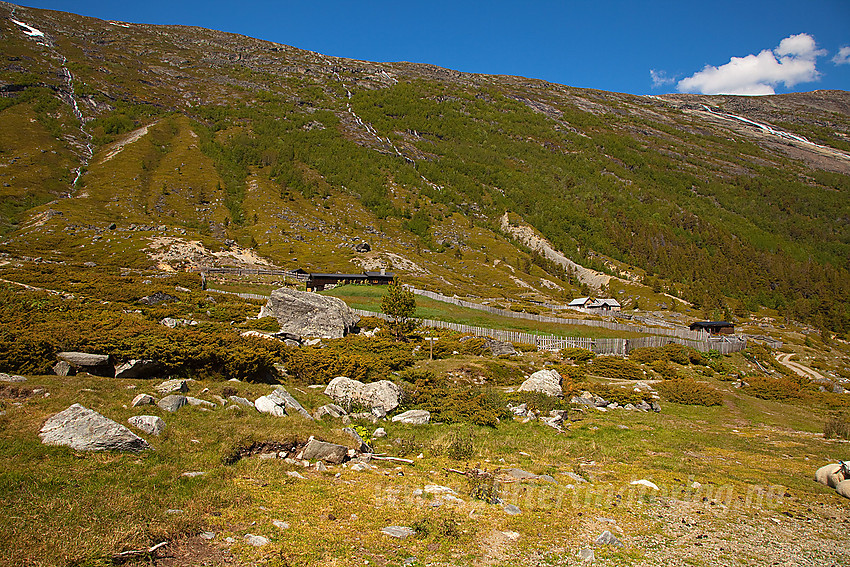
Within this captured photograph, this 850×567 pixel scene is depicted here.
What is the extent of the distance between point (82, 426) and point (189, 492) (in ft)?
10.4

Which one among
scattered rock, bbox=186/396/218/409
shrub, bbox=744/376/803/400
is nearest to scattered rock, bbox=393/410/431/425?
scattered rock, bbox=186/396/218/409

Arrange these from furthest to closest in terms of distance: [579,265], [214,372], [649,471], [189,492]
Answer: [579,265]
[214,372]
[649,471]
[189,492]

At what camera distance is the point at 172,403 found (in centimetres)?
1189

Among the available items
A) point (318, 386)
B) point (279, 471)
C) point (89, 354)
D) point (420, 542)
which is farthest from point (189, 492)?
point (318, 386)

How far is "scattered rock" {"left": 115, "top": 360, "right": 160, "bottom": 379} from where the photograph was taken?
14.6 meters

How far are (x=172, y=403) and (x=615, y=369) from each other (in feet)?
105

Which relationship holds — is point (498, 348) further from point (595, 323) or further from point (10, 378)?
point (10, 378)

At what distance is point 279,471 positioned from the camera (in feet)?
33.1

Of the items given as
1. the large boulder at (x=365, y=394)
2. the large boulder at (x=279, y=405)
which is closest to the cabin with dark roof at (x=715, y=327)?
the large boulder at (x=365, y=394)

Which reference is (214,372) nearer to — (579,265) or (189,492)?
(189,492)

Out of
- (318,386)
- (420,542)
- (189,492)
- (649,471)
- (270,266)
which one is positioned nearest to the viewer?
(420,542)

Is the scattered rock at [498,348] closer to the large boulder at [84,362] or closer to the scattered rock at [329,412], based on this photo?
the scattered rock at [329,412]

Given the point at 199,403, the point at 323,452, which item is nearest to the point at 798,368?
the point at 323,452

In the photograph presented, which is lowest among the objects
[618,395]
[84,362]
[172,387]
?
[618,395]
